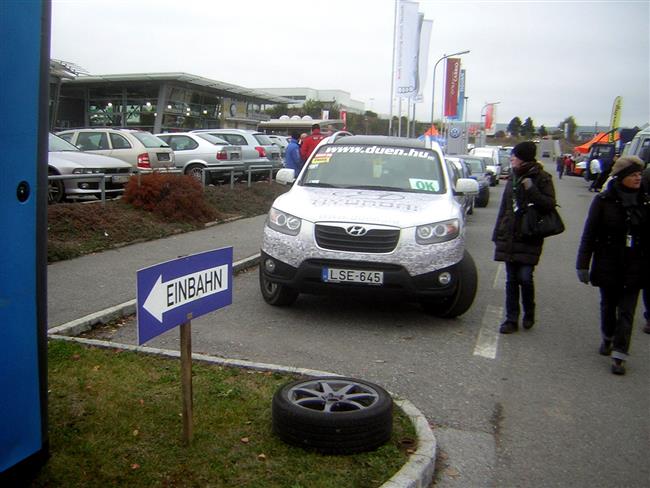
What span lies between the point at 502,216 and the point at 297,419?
3584 millimetres

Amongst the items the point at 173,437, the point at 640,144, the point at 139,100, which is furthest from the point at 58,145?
the point at 139,100

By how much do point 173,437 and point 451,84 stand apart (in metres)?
34.7

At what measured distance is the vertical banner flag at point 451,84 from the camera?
35.5 meters

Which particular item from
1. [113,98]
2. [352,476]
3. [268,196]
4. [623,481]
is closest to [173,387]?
[352,476]

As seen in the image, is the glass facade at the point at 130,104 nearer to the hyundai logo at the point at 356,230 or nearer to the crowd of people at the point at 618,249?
the hyundai logo at the point at 356,230

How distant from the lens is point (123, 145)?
15.4 m

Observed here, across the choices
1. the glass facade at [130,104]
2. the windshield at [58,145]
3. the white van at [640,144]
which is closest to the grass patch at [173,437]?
the windshield at [58,145]

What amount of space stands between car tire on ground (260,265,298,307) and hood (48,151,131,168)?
256 inches

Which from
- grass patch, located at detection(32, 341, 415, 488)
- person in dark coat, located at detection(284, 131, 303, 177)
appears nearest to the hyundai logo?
grass patch, located at detection(32, 341, 415, 488)

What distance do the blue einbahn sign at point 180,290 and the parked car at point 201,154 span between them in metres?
14.0

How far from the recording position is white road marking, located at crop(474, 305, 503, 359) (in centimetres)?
566

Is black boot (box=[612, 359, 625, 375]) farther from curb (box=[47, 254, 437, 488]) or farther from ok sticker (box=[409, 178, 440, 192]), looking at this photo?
ok sticker (box=[409, 178, 440, 192])

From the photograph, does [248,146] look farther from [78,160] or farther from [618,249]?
[618,249]

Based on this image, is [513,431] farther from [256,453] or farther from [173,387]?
[173,387]
